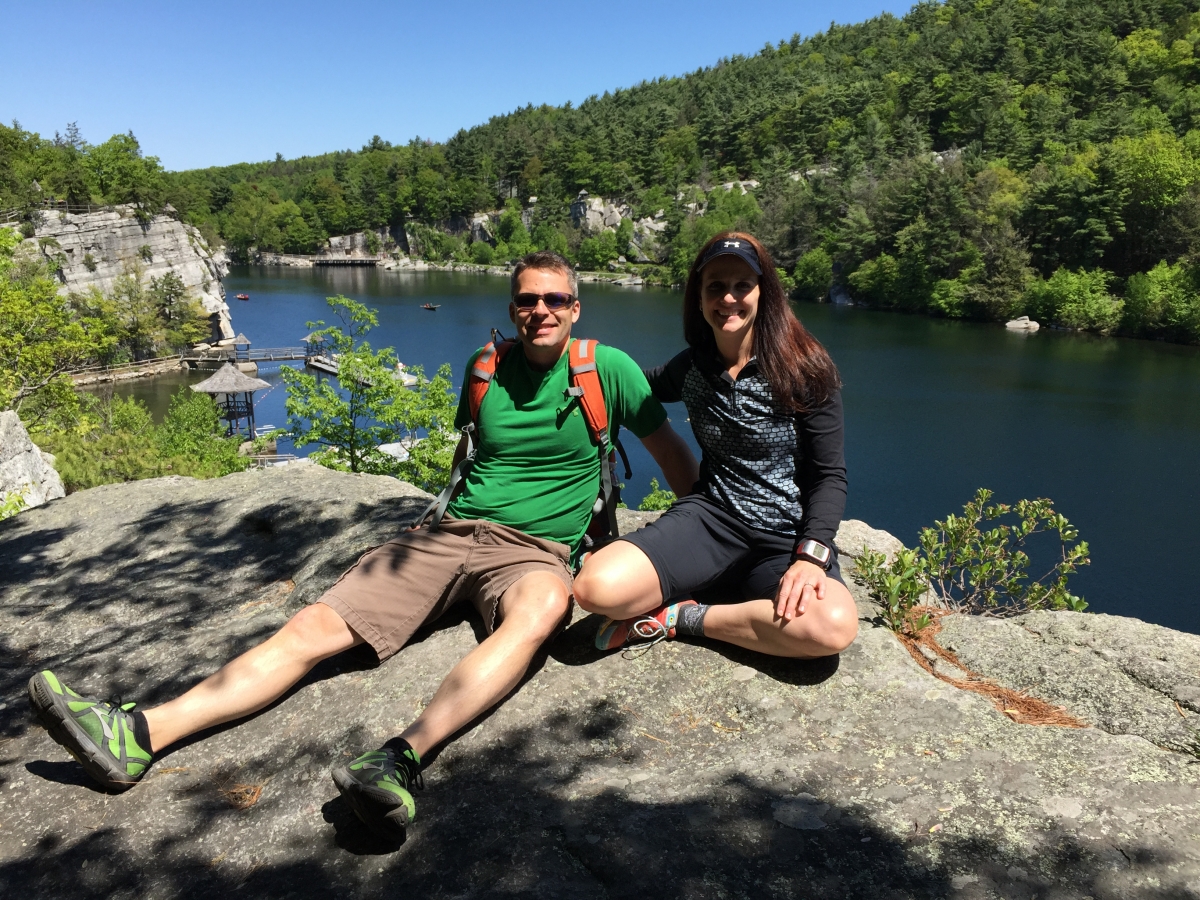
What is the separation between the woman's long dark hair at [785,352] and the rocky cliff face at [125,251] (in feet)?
174

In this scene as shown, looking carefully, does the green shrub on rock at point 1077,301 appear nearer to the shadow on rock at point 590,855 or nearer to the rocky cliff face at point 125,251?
the rocky cliff face at point 125,251

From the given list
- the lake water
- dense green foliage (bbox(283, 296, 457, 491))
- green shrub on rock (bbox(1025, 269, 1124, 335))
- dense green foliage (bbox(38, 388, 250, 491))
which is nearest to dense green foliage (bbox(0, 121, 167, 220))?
the lake water

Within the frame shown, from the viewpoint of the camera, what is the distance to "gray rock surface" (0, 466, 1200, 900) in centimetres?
189

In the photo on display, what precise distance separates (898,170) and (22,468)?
74471 millimetres

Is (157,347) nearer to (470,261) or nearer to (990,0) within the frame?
(470,261)

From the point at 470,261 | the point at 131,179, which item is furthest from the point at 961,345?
the point at 470,261

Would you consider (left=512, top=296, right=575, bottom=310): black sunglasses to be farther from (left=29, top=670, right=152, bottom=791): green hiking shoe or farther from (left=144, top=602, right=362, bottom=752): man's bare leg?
(left=29, top=670, right=152, bottom=791): green hiking shoe

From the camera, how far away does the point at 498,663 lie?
253 cm

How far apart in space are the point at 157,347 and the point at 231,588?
48.8 m

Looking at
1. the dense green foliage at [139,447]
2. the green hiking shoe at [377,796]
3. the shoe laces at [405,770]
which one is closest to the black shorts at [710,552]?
the shoe laces at [405,770]

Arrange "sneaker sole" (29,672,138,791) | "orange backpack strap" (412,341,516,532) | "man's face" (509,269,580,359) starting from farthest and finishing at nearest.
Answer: "orange backpack strap" (412,341,516,532) → "man's face" (509,269,580,359) → "sneaker sole" (29,672,138,791)

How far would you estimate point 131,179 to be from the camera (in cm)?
5112

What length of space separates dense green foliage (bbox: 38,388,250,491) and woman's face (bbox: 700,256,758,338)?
11.1m

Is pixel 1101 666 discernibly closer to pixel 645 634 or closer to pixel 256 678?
pixel 645 634
